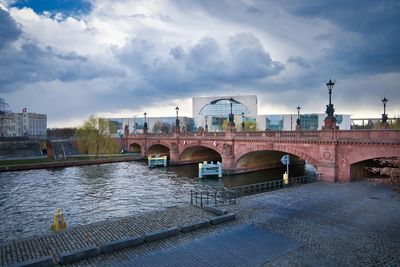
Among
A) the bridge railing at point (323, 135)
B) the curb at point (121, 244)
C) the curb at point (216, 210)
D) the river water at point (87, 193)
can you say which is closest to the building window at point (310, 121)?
the river water at point (87, 193)

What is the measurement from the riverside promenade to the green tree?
4910cm

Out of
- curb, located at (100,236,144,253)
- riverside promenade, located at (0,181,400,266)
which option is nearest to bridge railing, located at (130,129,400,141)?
riverside promenade, located at (0,181,400,266)

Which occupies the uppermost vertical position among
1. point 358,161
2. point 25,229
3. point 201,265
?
point 358,161

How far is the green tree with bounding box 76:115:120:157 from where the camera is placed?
203 feet

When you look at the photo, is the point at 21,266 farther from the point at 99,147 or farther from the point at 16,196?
the point at 99,147

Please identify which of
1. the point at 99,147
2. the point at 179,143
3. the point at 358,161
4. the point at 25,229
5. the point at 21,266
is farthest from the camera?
the point at 99,147

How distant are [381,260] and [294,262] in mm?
3266

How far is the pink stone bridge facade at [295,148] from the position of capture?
25250 millimetres

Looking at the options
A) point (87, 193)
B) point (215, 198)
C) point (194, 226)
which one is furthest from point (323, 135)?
point (87, 193)

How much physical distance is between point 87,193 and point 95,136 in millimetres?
34322

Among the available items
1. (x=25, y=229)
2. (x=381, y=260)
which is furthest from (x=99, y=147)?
(x=381, y=260)

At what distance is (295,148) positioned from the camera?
32656mm

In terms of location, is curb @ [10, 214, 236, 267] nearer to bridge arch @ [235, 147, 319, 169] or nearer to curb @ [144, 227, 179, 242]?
curb @ [144, 227, 179, 242]

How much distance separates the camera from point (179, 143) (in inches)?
2199
